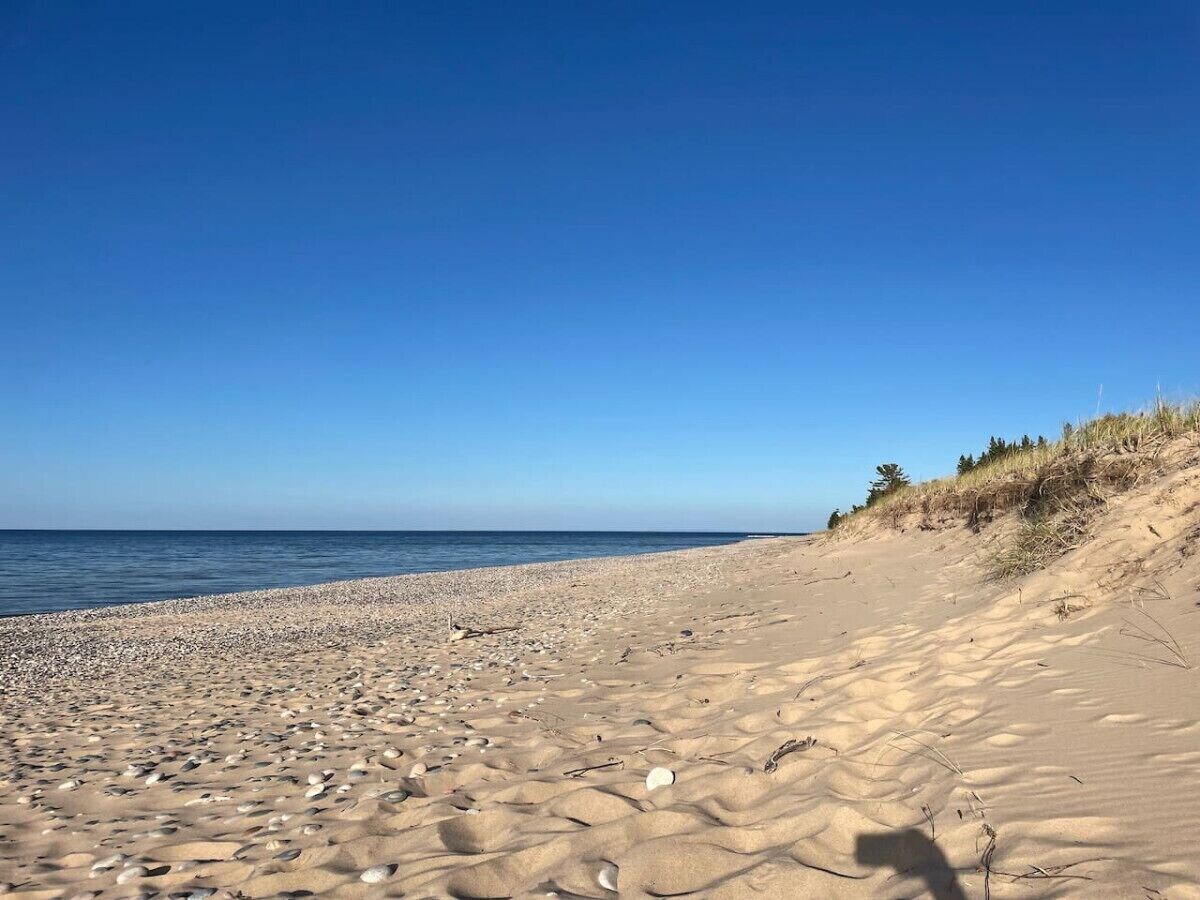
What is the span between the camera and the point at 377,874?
11.3 feet

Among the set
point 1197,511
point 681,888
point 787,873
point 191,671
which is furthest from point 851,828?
point 191,671

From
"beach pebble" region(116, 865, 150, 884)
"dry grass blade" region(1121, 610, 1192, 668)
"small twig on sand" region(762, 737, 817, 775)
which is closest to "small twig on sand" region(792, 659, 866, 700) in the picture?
"small twig on sand" region(762, 737, 817, 775)

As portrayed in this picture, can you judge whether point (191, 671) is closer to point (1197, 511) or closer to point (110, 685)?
point (110, 685)

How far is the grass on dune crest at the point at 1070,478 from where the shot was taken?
7871 mm

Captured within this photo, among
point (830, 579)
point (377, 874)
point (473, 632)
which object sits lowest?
point (473, 632)

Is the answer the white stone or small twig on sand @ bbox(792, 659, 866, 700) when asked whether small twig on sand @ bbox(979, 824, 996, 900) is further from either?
small twig on sand @ bbox(792, 659, 866, 700)

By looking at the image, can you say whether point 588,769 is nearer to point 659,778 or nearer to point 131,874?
point 659,778

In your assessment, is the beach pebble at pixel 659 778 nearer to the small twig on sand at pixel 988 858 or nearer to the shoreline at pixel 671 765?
the shoreline at pixel 671 765

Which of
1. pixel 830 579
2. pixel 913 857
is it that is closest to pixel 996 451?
pixel 830 579

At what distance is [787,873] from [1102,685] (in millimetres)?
2691

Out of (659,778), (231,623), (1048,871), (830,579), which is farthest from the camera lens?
(231,623)

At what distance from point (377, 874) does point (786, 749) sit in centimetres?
258

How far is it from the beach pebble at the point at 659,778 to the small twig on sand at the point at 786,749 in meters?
0.59

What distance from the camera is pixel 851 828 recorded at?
3.37 meters
